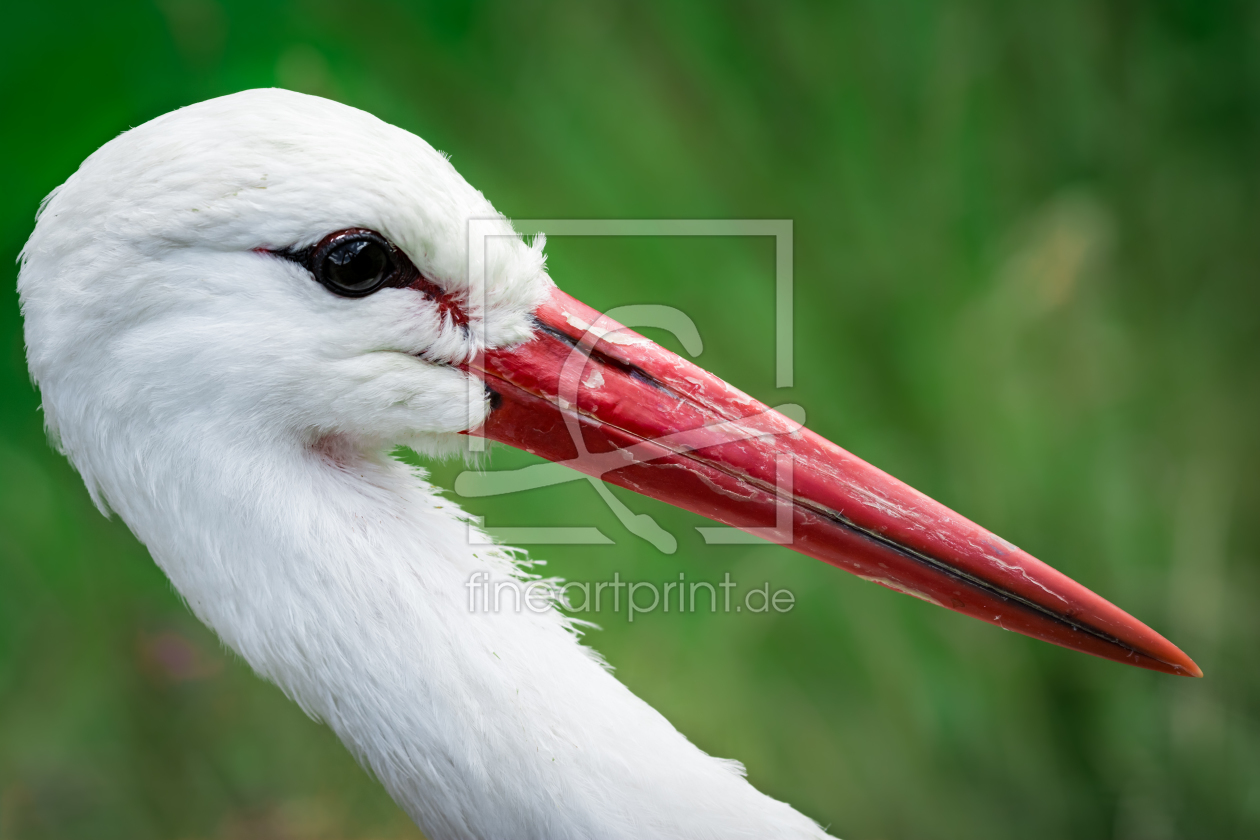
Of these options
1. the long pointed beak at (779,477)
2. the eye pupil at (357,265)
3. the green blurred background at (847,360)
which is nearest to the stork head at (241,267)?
the eye pupil at (357,265)

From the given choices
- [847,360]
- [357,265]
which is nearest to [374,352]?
[357,265]

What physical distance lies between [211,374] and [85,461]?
18cm

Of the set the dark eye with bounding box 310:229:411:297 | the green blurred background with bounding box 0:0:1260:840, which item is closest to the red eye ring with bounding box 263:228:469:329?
the dark eye with bounding box 310:229:411:297

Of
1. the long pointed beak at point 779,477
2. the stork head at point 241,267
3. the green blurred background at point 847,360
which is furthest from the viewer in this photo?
the green blurred background at point 847,360

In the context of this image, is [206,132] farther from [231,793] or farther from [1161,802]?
[1161,802]

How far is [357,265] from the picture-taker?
2.60 feet

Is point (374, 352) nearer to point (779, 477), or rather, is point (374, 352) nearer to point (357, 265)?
point (357, 265)

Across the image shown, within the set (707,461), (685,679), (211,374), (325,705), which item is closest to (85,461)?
(211,374)

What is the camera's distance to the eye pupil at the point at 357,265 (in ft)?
2.56

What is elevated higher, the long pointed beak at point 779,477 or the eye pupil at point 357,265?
the eye pupil at point 357,265

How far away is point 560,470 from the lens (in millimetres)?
1343

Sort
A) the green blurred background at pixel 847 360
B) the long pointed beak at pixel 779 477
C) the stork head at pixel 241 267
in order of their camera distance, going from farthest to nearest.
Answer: the green blurred background at pixel 847 360, the long pointed beak at pixel 779 477, the stork head at pixel 241 267

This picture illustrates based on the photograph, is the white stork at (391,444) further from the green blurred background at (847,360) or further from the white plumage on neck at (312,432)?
the green blurred background at (847,360)

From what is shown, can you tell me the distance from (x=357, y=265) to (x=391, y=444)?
201 mm
